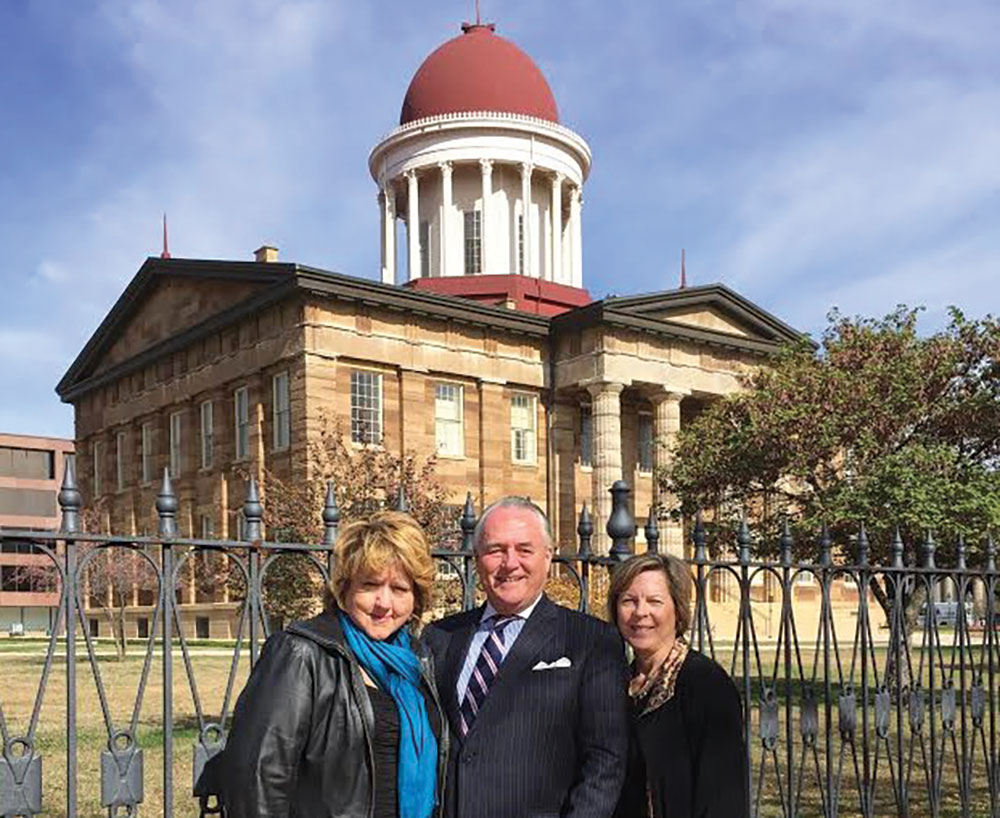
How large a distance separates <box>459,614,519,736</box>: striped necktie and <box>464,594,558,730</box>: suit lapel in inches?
1.6

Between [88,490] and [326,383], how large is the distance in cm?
2108

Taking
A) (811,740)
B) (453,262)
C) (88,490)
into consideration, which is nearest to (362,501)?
(811,740)

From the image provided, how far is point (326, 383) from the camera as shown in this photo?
3434 cm

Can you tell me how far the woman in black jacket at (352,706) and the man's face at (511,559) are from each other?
0.33m

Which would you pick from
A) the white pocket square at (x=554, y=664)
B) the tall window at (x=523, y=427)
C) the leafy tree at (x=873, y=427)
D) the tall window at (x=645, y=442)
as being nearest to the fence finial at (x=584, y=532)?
the white pocket square at (x=554, y=664)

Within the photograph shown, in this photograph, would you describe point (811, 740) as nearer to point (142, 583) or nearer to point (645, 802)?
point (645, 802)

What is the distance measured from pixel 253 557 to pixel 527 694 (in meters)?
1.39

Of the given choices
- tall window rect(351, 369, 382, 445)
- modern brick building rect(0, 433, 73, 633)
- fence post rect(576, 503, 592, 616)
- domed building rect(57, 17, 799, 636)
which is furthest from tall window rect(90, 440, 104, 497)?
fence post rect(576, 503, 592, 616)

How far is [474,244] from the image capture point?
49.0 metres

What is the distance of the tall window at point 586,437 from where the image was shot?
40438mm

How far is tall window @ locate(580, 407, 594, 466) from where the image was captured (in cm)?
4044

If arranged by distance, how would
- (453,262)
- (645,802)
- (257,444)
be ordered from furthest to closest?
1. (453,262)
2. (257,444)
3. (645,802)

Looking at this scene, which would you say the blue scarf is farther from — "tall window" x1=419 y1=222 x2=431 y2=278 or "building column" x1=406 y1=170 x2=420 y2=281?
"tall window" x1=419 y1=222 x2=431 y2=278

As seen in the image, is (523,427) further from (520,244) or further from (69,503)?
(69,503)
